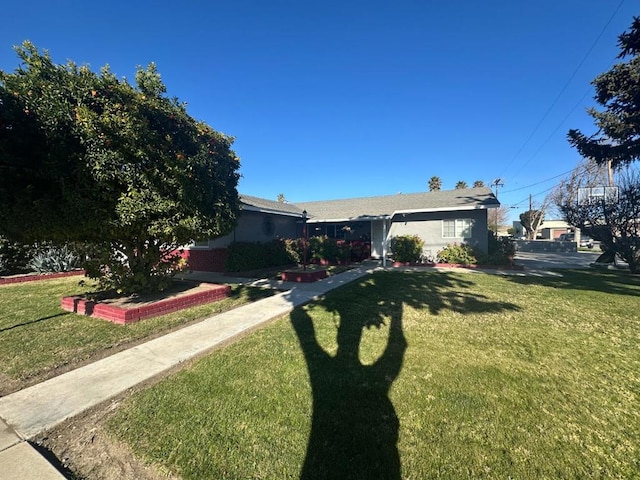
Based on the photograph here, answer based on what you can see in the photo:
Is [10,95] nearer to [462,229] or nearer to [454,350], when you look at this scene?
[454,350]

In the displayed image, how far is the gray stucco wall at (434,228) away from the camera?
14.6m

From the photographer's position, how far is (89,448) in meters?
2.36

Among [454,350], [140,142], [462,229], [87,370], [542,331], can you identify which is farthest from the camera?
[462,229]

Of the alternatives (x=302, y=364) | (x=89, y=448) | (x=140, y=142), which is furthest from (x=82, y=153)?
(x=302, y=364)

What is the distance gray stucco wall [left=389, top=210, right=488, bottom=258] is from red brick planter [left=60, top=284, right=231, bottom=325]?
1218 cm

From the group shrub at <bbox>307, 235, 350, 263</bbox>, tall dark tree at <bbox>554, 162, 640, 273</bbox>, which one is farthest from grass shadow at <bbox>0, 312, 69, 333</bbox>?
tall dark tree at <bbox>554, 162, 640, 273</bbox>

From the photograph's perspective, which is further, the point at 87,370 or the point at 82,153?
the point at 82,153

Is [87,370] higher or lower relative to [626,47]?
lower

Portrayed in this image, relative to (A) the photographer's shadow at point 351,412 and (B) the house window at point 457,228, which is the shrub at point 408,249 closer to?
(B) the house window at point 457,228

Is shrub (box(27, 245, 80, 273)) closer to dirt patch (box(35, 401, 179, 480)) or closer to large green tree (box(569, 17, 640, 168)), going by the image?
dirt patch (box(35, 401, 179, 480))

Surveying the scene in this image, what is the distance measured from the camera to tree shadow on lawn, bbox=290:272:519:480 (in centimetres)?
218

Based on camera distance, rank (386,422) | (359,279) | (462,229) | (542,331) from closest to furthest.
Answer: (386,422), (542,331), (359,279), (462,229)

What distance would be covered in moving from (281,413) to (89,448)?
5.23ft

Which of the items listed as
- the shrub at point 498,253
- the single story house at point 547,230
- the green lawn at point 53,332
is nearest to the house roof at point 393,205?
the shrub at point 498,253
